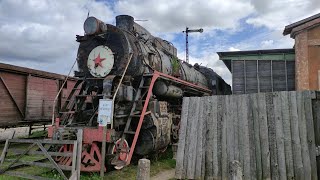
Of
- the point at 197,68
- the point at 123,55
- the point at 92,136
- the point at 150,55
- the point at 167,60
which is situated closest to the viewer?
the point at 92,136

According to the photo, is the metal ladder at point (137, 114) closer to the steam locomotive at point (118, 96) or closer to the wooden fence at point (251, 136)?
the steam locomotive at point (118, 96)

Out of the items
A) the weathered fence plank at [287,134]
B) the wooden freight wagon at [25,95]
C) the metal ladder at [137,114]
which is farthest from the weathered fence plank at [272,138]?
the wooden freight wagon at [25,95]

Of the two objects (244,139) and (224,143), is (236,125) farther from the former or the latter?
(224,143)

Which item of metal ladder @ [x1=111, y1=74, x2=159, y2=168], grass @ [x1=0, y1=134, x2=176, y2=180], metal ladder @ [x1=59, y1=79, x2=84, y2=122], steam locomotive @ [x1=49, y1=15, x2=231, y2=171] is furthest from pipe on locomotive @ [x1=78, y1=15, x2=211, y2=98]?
grass @ [x1=0, y1=134, x2=176, y2=180]

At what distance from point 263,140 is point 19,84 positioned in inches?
405

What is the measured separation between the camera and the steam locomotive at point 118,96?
718cm

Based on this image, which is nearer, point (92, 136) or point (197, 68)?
point (92, 136)

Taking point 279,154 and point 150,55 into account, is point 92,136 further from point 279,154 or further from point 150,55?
point 279,154

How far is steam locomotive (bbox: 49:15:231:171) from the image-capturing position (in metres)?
7.18

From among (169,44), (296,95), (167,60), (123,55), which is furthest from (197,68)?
(296,95)

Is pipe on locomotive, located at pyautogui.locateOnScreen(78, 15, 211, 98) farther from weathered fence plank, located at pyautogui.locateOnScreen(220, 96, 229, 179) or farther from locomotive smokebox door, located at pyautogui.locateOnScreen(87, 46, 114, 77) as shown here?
weathered fence plank, located at pyautogui.locateOnScreen(220, 96, 229, 179)

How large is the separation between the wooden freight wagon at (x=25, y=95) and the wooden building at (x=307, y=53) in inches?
366

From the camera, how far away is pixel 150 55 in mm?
9242

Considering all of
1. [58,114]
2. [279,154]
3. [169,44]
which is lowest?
[279,154]
